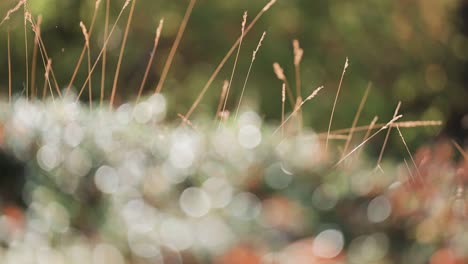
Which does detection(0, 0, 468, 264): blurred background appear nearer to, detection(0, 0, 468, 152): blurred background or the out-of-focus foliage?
the out-of-focus foliage

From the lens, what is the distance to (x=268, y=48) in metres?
6.32

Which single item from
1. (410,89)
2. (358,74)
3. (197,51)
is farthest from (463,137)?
(197,51)

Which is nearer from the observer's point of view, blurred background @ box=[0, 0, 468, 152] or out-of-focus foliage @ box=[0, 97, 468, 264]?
out-of-focus foliage @ box=[0, 97, 468, 264]

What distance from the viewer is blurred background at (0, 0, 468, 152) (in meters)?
6.30

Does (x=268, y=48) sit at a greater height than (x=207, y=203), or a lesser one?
lesser

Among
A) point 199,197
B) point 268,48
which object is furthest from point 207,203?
point 268,48

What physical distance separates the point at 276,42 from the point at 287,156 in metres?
3.89

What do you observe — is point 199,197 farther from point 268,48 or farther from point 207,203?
A: point 268,48

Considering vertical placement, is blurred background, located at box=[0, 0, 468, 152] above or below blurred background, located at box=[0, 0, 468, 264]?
below

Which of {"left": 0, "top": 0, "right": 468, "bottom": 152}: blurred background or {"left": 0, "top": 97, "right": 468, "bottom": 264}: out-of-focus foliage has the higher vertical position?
{"left": 0, "top": 97, "right": 468, "bottom": 264}: out-of-focus foliage

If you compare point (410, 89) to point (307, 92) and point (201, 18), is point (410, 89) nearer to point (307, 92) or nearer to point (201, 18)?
point (307, 92)

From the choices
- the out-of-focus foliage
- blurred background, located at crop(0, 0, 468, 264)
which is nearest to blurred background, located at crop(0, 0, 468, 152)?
blurred background, located at crop(0, 0, 468, 264)

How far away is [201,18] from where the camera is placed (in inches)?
249

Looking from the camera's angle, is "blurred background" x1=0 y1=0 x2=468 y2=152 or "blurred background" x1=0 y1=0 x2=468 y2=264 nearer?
"blurred background" x1=0 y1=0 x2=468 y2=264
